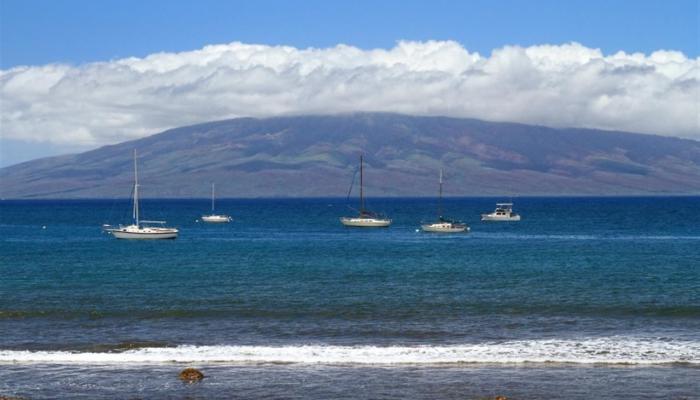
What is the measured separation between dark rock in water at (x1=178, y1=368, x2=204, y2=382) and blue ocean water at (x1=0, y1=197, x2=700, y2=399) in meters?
0.34

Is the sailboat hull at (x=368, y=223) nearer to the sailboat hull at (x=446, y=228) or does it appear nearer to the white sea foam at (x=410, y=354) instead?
the sailboat hull at (x=446, y=228)

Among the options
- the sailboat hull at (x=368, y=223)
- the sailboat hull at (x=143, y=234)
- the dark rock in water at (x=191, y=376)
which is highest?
the sailboat hull at (x=368, y=223)

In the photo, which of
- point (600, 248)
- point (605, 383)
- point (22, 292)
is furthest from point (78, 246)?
point (605, 383)

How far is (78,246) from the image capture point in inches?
4065

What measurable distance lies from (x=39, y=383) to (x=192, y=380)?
205 inches

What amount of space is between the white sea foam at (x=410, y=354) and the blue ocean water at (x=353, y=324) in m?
0.11

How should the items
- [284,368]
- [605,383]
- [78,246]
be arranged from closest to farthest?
1. [605,383]
2. [284,368]
3. [78,246]

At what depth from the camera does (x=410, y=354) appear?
35.4 m

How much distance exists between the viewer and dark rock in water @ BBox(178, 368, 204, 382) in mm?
30719

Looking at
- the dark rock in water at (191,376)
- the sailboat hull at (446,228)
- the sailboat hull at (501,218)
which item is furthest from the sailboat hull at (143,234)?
the dark rock in water at (191,376)

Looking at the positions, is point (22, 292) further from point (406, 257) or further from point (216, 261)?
point (406, 257)

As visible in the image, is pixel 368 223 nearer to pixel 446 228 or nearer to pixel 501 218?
pixel 446 228

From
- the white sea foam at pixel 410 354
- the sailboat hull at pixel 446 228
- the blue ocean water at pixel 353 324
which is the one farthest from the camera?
the sailboat hull at pixel 446 228

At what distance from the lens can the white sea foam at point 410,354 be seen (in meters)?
34.1
